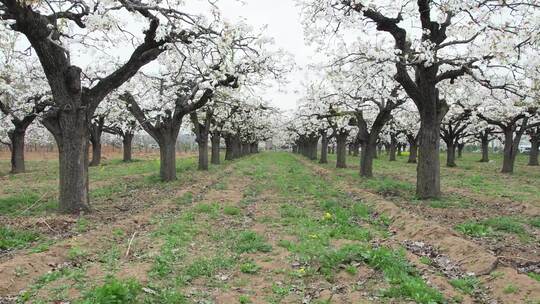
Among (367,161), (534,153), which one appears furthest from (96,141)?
(534,153)

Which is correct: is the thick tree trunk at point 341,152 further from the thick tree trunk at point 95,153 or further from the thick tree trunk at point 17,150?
the thick tree trunk at point 17,150

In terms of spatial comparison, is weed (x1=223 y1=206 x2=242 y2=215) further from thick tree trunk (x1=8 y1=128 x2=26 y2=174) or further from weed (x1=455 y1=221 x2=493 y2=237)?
thick tree trunk (x1=8 y1=128 x2=26 y2=174)

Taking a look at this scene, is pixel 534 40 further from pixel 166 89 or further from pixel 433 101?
pixel 166 89

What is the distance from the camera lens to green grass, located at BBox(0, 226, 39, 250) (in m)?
8.80

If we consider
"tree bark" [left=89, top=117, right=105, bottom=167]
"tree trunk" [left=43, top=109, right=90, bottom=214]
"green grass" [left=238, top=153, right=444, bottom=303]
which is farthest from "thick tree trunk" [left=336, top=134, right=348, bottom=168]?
"tree trunk" [left=43, top=109, right=90, bottom=214]

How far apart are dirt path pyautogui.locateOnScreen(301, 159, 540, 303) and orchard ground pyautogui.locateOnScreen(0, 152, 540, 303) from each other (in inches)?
1.0

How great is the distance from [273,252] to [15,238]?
525 cm

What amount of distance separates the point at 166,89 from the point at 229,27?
12.3m

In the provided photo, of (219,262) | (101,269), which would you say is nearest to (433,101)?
(219,262)

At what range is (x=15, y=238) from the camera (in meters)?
9.29

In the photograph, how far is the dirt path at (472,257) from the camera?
632cm

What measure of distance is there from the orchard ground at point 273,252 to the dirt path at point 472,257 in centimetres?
2

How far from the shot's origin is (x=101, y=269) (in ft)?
24.0

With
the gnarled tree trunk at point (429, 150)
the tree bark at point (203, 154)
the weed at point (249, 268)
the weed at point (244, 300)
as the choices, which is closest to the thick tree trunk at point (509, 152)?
the gnarled tree trunk at point (429, 150)
